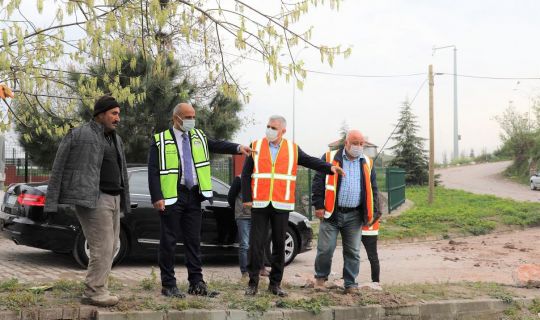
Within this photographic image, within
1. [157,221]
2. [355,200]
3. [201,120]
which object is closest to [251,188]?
[355,200]

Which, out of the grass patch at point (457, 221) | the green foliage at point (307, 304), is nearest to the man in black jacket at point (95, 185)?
the green foliage at point (307, 304)

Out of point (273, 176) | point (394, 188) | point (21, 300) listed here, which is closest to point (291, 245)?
point (273, 176)

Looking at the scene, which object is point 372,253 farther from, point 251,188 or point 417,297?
point 251,188

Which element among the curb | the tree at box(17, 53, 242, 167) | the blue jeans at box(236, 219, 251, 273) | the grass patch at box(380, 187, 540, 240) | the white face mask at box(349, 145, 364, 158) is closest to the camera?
the curb

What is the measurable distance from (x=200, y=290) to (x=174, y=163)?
1261mm

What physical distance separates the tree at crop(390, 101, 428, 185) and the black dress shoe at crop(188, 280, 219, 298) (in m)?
34.9

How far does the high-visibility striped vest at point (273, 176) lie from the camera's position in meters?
5.84

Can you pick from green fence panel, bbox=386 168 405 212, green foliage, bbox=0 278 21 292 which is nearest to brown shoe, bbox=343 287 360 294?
green foliage, bbox=0 278 21 292

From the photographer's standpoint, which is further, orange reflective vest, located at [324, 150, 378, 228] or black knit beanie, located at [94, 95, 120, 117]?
orange reflective vest, located at [324, 150, 378, 228]

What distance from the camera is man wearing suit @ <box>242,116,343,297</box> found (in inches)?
230

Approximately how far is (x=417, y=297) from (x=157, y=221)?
3936 mm

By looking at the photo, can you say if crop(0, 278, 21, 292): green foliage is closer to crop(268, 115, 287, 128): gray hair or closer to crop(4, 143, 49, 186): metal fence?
crop(268, 115, 287, 128): gray hair

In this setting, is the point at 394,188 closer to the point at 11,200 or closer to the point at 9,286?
the point at 11,200

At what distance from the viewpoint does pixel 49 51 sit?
8031mm
